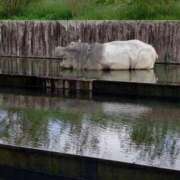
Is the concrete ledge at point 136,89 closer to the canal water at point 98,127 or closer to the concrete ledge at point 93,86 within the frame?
the concrete ledge at point 93,86

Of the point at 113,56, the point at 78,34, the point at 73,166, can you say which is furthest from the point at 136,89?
the point at 78,34

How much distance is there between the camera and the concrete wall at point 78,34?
603 inches

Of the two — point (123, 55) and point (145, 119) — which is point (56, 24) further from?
point (145, 119)

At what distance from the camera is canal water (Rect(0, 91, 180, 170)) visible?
6434 millimetres

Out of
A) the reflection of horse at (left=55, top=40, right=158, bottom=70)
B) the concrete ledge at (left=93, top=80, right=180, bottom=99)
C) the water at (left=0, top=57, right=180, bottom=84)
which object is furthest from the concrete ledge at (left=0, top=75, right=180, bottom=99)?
the reflection of horse at (left=55, top=40, right=158, bottom=70)

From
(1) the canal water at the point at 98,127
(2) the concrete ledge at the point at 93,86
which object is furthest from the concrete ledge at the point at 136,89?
(1) the canal water at the point at 98,127

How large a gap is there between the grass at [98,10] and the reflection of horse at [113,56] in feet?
10.1

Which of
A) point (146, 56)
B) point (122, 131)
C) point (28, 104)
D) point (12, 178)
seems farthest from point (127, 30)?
point (12, 178)

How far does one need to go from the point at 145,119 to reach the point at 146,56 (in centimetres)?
571

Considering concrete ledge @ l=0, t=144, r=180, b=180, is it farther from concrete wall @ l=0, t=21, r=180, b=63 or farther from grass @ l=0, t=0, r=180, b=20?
grass @ l=0, t=0, r=180, b=20

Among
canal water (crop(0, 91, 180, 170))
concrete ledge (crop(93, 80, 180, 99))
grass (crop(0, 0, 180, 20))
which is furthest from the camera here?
grass (crop(0, 0, 180, 20))

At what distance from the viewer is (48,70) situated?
43.9ft

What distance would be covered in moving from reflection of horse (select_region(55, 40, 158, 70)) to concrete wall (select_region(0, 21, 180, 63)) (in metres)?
1.25

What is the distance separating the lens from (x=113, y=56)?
1388 centimetres
